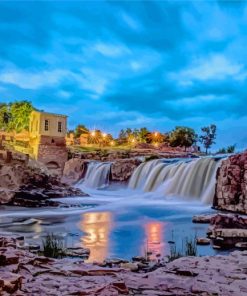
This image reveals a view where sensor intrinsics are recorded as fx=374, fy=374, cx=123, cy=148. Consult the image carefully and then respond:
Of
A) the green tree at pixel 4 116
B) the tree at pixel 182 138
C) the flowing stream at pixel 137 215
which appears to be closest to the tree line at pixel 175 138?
the tree at pixel 182 138

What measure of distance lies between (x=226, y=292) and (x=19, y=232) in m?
9.59

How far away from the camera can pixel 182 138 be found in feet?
207

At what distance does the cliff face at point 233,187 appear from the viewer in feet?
61.4

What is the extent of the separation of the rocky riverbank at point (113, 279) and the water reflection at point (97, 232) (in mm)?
2710

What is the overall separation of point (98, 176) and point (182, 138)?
1227 inches

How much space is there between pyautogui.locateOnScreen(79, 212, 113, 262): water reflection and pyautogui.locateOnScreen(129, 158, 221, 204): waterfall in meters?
6.30

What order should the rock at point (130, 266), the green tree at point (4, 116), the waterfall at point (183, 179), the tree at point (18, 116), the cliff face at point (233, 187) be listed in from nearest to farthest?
the rock at point (130, 266), the cliff face at point (233, 187), the waterfall at point (183, 179), the tree at point (18, 116), the green tree at point (4, 116)

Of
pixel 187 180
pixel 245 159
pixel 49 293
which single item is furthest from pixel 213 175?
pixel 49 293

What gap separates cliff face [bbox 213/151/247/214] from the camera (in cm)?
1870

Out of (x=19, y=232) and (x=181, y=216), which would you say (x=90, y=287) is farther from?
(x=181, y=216)

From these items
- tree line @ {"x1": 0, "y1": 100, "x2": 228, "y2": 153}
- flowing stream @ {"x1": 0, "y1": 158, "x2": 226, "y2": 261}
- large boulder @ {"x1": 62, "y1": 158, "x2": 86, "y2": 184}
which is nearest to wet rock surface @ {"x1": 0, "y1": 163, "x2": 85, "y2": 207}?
flowing stream @ {"x1": 0, "y1": 158, "x2": 226, "y2": 261}

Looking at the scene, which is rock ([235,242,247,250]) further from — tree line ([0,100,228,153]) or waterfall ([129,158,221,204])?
tree line ([0,100,228,153])

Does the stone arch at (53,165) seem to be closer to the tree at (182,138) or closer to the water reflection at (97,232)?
the water reflection at (97,232)

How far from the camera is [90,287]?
16.9 ft
